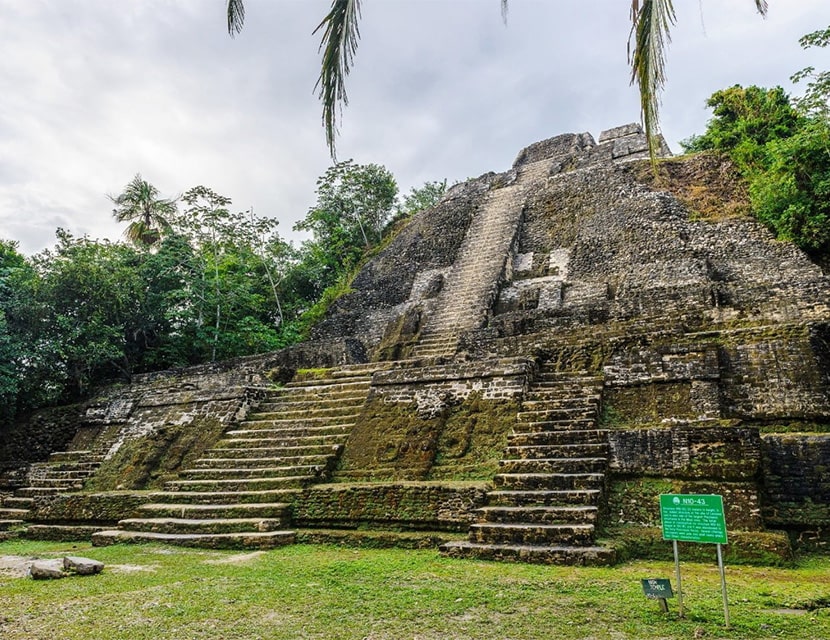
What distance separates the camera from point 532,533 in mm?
4383

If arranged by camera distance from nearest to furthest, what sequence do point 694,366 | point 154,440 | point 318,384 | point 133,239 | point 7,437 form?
point 694,366 < point 154,440 < point 318,384 < point 7,437 < point 133,239

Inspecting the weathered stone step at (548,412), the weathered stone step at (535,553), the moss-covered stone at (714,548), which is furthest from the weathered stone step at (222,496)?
the moss-covered stone at (714,548)

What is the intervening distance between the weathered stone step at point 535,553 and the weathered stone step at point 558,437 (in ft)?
4.19

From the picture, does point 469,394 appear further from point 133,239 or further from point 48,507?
point 133,239

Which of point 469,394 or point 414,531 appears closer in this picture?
point 414,531

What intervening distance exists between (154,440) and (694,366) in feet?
22.1

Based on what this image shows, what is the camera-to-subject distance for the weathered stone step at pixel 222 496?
19.3 feet

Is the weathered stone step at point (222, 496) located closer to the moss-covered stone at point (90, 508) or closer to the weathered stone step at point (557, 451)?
the moss-covered stone at point (90, 508)

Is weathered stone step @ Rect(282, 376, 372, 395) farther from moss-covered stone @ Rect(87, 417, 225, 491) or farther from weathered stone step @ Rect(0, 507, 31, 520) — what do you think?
weathered stone step @ Rect(0, 507, 31, 520)

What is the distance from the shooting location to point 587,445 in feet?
16.9

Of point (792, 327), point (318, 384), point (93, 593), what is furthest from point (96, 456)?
point (792, 327)

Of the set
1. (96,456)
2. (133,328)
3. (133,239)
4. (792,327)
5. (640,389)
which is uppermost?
(133,239)

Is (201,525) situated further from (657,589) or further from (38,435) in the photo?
(38,435)

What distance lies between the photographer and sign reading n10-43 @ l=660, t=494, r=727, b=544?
2.98 m
